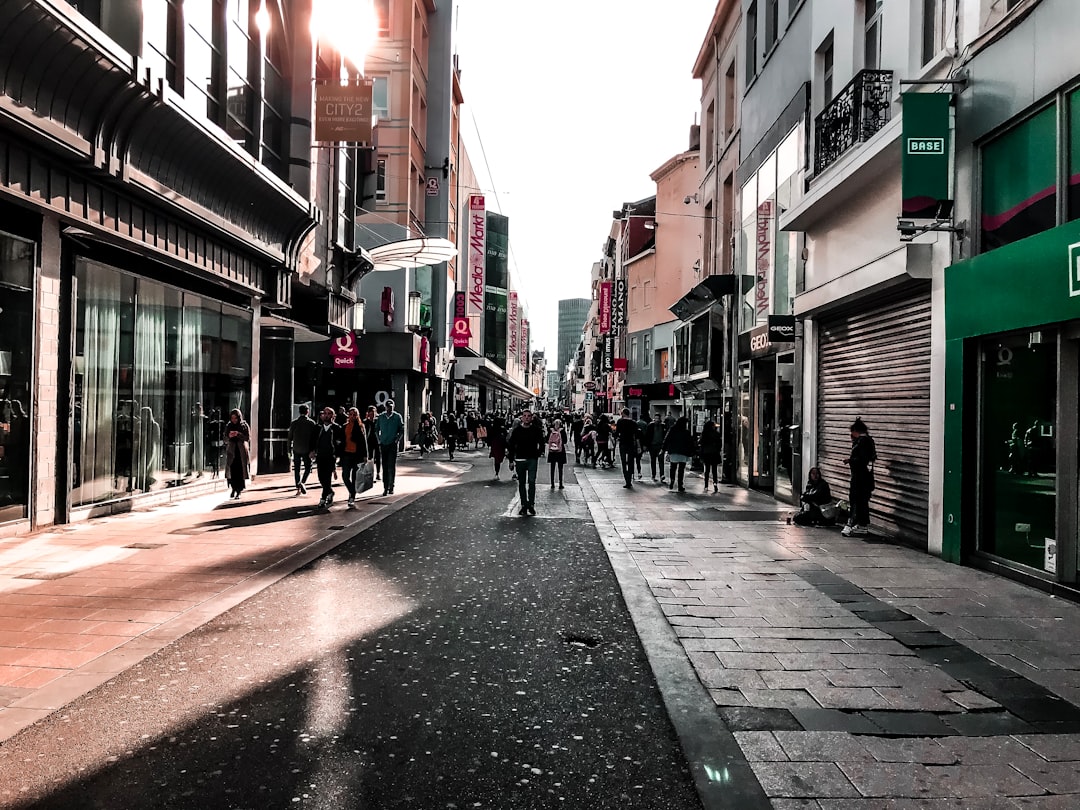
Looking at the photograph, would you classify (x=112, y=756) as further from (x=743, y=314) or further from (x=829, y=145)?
(x=743, y=314)

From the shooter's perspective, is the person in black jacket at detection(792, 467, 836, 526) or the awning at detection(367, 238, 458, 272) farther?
the awning at detection(367, 238, 458, 272)

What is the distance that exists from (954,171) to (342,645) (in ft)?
28.1

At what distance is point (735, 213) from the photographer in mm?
23906

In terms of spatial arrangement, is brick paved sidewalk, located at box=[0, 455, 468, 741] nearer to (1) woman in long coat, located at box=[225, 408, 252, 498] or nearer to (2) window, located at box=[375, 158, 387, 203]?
(1) woman in long coat, located at box=[225, 408, 252, 498]

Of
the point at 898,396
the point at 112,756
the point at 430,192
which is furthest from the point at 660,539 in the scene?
the point at 430,192

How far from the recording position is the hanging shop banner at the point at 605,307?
66938 mm

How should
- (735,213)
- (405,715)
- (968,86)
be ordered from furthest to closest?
(735,213), (968,86), (405,715)

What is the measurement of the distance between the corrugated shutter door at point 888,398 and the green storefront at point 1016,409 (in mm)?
1085

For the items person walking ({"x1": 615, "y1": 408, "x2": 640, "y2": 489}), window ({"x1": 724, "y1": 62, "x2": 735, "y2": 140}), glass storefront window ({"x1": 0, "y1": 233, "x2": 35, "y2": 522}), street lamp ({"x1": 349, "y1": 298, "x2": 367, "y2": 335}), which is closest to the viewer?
glass storefront window ({"x1": 0, "y1": 233, "x2": 35, "y2": 522})

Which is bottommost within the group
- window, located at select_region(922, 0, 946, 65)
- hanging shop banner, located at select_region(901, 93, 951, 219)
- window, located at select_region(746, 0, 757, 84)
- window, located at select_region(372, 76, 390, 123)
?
hanging shop banner, located at select_region(901, 93, 951, 219)

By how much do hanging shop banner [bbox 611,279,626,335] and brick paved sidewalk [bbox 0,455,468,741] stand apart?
4756 centimetres

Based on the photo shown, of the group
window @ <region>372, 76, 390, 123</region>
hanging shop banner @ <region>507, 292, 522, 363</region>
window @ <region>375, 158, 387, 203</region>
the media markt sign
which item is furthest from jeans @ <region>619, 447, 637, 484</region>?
hanging shop banner @ <region>507, 292, 522, 363</region>

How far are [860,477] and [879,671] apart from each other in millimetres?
6882

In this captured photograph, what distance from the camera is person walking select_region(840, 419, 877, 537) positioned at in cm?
1183
